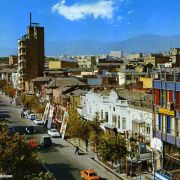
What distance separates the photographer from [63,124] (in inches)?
2943

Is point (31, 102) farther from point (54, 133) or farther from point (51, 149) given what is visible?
point (51, 149)

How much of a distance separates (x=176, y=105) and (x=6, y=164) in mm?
18766

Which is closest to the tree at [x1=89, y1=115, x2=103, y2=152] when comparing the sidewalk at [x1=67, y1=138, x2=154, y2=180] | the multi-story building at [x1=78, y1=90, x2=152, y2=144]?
the multi-story building at [x1=78, y1=90, x2=152, y2=144]

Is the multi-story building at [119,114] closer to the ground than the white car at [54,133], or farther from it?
farther from it

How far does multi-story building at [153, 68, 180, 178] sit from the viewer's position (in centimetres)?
4475

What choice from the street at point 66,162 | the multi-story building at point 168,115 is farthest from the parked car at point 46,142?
the multi-story building at point 168,115

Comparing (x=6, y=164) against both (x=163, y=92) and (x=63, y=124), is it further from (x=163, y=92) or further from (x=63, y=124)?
(x=63, y=124)

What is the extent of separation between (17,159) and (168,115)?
1807cm

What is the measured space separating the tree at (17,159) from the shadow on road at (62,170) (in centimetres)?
1082

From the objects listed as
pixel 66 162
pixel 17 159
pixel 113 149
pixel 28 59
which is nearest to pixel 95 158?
pixel 66 162

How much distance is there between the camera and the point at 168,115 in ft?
151

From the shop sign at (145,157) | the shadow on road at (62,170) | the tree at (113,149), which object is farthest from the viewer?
the tree at (113,149)

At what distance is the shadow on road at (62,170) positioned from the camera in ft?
157

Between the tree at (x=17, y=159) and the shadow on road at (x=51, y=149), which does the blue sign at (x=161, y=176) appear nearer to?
the tree at (x=17, y=159)
